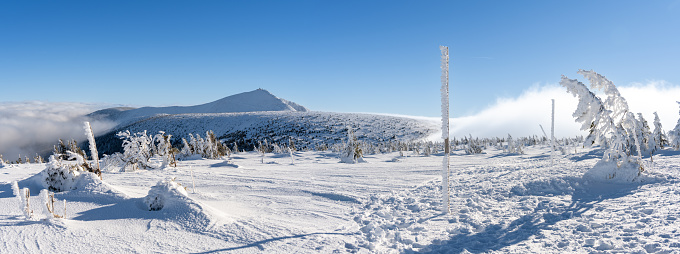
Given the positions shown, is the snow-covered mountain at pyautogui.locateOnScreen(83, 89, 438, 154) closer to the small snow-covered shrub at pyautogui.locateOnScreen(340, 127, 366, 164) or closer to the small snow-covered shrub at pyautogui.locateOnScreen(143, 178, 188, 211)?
the small snow-covered shrub at pyautogui.locateOnScreen(340, 127, 366, 164)

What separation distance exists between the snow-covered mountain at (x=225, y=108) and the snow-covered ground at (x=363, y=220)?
304ft

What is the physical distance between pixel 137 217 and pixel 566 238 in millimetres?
5398

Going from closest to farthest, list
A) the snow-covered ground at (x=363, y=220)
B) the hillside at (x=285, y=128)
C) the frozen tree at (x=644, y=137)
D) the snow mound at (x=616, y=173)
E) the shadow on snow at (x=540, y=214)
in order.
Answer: the snow-covered ground at (x=363, y=220), the shadow on snow at (x=540, y=214), the snow mound at (x=616, y=173), the frozen tree at (x=644, y=137), the hillside at (x=285, y=128)

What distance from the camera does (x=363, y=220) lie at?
5.09m

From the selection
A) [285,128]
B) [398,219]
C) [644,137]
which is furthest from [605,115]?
[285,128]

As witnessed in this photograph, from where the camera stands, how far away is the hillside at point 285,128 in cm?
4297

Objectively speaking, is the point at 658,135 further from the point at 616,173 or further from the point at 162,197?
the point at 162,197

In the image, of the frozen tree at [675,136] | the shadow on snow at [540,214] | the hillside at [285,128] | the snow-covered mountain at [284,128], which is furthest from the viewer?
the hillside at [285,128]

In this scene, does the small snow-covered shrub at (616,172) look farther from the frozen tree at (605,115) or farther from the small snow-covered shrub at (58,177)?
the small snow-covered shrub at (58,177)

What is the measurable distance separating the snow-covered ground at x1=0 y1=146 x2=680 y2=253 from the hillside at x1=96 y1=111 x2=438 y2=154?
3198 cm

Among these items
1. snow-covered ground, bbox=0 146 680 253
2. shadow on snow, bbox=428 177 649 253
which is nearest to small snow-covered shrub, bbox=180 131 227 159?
snow-covered ground, bbox=0 146 680 253

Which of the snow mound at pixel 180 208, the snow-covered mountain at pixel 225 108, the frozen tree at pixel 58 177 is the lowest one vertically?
the snow mound at pixel 180 208

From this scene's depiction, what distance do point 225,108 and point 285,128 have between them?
55443 millimetres

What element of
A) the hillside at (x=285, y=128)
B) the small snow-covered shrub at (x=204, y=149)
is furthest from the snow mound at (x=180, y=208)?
the hillside at (x=285, y=128)
